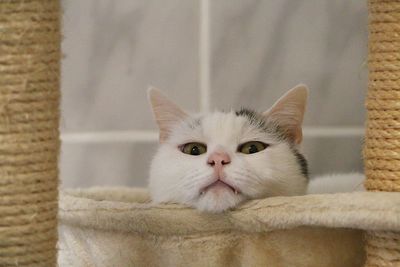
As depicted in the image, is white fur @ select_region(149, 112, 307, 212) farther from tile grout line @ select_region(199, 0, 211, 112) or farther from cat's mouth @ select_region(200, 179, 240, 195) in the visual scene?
tile grout line @ select_region(199, 0, 211, 112)

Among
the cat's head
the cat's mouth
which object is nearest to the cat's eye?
the cat's head

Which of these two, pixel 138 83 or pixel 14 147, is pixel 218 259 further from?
pixel 138 83

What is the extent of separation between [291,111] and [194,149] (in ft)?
0.67

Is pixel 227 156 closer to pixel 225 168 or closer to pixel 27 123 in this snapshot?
pixel 225 168

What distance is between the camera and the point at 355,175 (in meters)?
1.40

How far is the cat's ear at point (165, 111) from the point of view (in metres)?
1.18

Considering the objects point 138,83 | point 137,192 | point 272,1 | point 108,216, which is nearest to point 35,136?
point 108,216

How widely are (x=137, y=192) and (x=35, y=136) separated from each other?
20.0 inches

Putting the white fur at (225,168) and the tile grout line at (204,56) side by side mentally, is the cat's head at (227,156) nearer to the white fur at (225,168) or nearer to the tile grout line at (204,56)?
the white fur at (225,168)

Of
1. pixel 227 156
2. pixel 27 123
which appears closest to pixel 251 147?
pixel 227 156

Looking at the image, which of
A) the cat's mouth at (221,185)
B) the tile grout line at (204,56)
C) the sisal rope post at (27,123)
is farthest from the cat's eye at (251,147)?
the tile grout line at (204,56)

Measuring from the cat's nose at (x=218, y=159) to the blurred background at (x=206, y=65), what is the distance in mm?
592

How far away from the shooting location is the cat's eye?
3.49 feet

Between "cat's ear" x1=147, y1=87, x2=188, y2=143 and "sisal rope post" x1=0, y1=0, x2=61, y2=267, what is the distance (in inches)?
13.8
